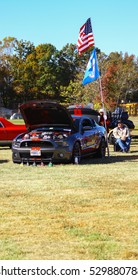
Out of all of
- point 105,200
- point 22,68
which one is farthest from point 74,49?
point 105,200

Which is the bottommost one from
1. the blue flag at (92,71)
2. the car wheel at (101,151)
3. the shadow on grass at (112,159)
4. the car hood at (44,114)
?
the shadow on grass at (112,159)

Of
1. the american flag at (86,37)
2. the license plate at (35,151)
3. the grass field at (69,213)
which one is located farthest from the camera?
the american flag at (86,37)

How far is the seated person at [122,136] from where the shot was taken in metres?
19.3

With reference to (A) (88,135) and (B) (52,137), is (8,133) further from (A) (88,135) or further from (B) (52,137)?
(B) (52,137)

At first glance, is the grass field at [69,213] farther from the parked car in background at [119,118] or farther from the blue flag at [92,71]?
the parked car in background at [119,118]

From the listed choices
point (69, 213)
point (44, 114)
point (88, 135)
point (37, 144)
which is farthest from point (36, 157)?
point (69, 213)

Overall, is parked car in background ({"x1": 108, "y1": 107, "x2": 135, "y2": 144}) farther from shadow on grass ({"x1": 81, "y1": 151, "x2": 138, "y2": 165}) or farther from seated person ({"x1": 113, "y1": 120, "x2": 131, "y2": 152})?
shadow on grass ({"x1": 81, "y1": 151, "x2": 138, "y2": 165})

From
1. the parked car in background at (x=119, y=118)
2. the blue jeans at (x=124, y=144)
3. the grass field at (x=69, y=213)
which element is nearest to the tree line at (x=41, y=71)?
the parked car in background at (x=119, y=118)

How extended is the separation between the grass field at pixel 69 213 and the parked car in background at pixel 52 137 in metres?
0.76

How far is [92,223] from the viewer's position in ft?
26.5

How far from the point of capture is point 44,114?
1658cm

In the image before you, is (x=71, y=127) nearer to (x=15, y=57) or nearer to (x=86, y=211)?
(x=86, y=211)

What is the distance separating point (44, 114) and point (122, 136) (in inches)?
149

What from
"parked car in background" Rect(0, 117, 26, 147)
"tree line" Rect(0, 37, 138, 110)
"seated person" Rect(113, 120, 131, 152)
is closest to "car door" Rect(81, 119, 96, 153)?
"seated person" Rect(113, 120, 131, 152)
